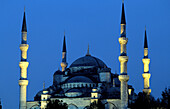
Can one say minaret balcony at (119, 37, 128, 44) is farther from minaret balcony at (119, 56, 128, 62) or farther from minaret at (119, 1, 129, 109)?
minaret balcony at (119, 56, 128, 62)

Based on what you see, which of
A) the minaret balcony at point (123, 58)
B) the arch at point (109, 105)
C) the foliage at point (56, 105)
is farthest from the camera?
the arch at point (109, 105)

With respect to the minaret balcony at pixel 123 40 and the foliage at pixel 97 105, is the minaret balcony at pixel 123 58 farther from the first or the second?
the foliage at pixel 97 105

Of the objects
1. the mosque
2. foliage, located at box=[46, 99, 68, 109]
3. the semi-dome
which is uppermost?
the semi-dome

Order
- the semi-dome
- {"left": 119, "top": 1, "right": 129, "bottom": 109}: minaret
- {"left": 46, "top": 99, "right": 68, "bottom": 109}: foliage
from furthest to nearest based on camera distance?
1. the semi-dome
2. {"left": 119, "top": 1, "right": 129, "bottom": 109}: minaret
3. {"left": 46, "top": 99, "right": 68, "bottom": 109}: foliage

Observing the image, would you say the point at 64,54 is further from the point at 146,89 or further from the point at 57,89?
the point at 146,89

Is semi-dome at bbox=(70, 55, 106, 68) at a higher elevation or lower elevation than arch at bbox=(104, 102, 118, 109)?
higher

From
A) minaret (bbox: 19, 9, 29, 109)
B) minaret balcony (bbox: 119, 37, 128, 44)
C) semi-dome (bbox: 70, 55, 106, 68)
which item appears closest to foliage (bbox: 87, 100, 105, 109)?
minaret balcony (bbox: 119, 37, 128, 44)

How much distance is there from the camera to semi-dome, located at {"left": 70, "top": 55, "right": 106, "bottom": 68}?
228 ft

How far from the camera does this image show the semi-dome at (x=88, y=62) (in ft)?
228

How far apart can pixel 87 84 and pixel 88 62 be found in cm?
514

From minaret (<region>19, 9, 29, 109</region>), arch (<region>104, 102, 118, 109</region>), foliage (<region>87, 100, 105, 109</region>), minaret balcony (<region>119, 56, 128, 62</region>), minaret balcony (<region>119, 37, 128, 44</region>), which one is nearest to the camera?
foliage (<region>87, 100, 105, 109</region>)

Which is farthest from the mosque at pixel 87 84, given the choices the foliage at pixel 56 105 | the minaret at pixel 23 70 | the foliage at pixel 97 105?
the foliage at pixel 56 105

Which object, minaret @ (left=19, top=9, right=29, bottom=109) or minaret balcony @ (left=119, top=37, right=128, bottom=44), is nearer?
minaret balcony @ (left=119, top=37, right=128, bottom=44)

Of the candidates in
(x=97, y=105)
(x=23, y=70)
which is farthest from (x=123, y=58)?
(x=23, y=70)
